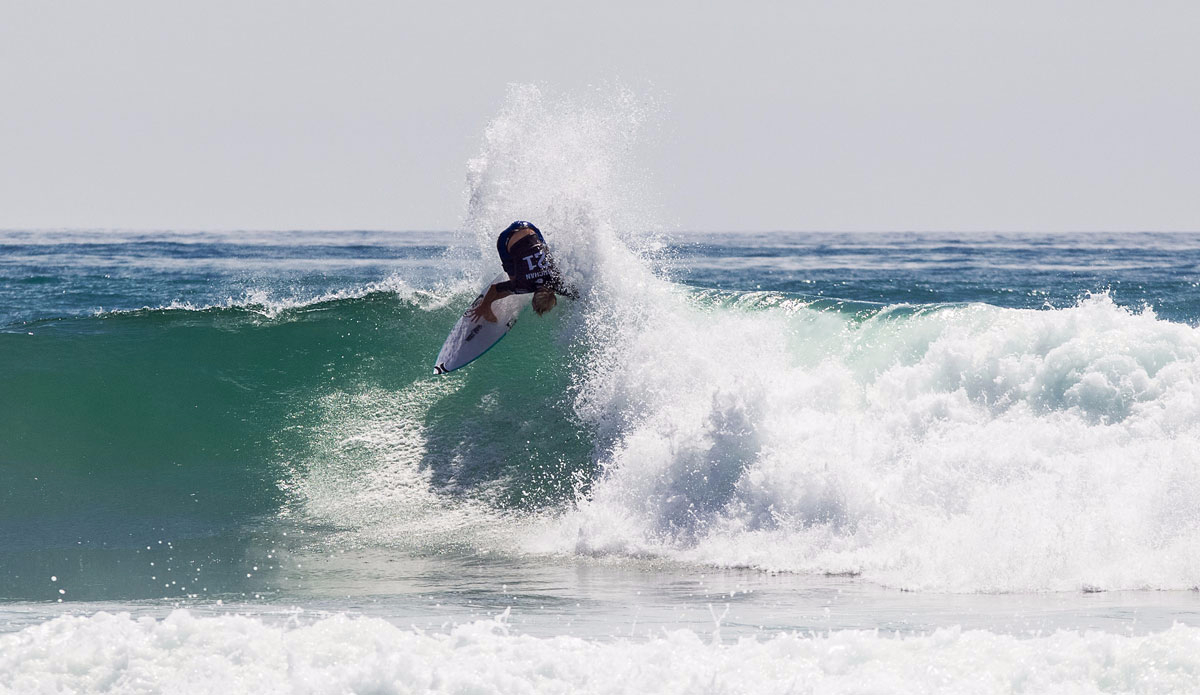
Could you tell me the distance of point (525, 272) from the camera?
462 inches

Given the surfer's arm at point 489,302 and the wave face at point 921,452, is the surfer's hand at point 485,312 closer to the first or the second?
the surfer's arm at point 489,302

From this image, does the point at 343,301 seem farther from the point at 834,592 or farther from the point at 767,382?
the point at 834,592

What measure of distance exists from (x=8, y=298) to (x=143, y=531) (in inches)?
570

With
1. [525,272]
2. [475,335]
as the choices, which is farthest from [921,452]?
[475,335]

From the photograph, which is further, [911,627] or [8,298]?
[8,298]

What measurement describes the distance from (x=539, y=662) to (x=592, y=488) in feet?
16.3

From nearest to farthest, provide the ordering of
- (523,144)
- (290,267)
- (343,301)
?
(523,144)
(343,301)
(290,267)

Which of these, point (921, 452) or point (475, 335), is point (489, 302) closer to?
point (475, 335)

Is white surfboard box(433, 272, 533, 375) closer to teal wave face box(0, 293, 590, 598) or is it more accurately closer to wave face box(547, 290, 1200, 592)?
teal wave face box(0, 293, 590, 598)

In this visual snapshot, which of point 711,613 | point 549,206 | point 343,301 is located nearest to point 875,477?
point 711,613

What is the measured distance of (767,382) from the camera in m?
9.93

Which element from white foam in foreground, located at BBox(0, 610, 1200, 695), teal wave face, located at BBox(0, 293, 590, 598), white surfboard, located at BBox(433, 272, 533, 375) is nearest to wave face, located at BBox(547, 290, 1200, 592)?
teal wave face, located at BBox(0, 293, 590, 598)

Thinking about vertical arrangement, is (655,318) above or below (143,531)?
above

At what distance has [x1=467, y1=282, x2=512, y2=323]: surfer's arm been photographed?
12.1 metres
